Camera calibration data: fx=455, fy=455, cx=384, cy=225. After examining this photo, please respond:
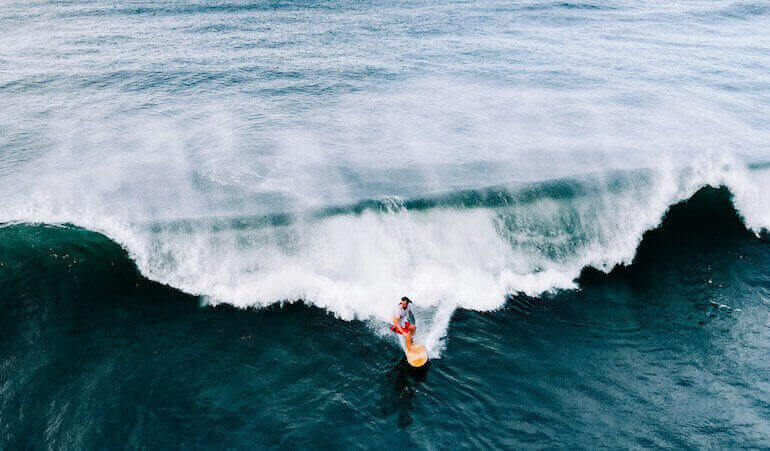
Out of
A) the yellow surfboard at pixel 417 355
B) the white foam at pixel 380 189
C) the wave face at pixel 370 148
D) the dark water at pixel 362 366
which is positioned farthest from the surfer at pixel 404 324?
the wave face at pixel 370 148

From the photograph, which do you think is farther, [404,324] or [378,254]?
[378,254]

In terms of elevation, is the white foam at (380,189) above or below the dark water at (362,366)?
above

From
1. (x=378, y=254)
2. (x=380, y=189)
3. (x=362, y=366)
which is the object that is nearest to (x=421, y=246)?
(x=378, y=254)

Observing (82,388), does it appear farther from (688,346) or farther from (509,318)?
(688,346)

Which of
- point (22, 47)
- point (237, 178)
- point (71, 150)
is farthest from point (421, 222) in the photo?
point (22, 47)

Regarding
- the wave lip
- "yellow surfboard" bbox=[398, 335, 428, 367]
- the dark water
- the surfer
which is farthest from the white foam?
the surfer

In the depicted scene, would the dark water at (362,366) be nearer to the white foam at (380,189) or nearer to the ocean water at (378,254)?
the ocean water at (378,254)

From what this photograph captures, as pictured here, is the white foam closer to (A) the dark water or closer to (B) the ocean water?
(B) the ocean water

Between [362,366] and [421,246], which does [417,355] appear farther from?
[421,246]
